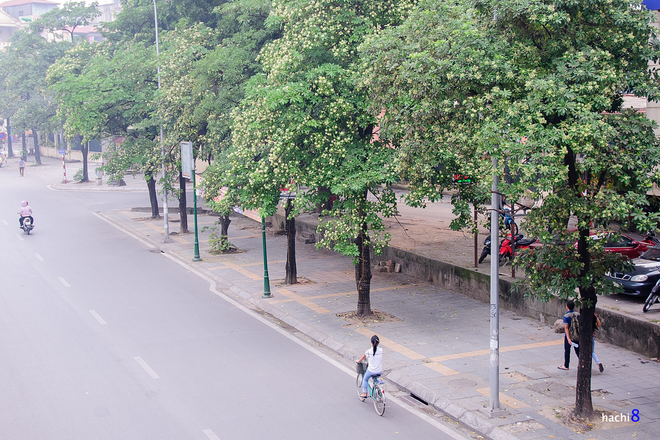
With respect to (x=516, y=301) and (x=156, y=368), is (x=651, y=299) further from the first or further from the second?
(x=156, y=368)

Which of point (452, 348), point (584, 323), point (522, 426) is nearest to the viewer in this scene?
point (522, 426)

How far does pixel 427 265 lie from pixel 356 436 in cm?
1112

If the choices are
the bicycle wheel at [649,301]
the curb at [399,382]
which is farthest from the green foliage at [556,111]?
the bicycle wheel at [649,301]

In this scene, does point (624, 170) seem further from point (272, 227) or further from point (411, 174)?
point (272, 227)

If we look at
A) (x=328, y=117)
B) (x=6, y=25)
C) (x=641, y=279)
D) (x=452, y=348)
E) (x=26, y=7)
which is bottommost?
(x=452, y=348)

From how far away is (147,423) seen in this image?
10203 millimetres

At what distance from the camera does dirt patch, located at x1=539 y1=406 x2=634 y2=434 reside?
983 cm

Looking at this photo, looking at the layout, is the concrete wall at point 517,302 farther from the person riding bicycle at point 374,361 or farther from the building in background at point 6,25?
the building in background at point 6,25

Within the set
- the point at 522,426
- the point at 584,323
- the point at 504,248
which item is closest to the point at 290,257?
the point at 504,248

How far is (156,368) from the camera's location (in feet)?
42.1

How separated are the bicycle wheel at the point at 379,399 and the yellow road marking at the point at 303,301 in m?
6.64

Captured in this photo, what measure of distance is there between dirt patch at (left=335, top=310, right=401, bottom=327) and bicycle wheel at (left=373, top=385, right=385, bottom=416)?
5190 mm

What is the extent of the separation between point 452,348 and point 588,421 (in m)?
4.27

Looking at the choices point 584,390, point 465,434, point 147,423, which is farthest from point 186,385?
point 584,390
